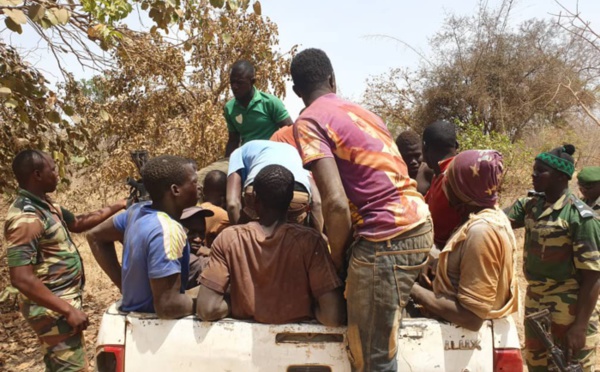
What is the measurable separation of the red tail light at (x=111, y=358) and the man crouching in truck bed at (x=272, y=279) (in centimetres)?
37

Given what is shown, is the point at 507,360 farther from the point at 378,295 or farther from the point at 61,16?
the point at 61,16

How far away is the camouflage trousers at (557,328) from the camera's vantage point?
323cm

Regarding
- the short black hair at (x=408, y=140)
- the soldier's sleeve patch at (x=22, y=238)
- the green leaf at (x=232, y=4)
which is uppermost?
the green leaf at (x=232, y=4)

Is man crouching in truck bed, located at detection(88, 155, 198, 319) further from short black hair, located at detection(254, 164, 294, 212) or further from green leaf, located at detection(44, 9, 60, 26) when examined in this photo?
green leaf, located at detection(44, 9, 60, 26)

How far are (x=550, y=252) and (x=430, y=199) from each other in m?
0.97

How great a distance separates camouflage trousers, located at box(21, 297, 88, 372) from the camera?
3074 millimetres

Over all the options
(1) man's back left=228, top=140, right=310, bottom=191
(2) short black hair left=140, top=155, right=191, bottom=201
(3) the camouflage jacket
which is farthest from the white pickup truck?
(3) the camouflage jacket

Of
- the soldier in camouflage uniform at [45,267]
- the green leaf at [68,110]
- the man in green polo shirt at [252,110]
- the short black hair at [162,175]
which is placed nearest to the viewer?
the short black hair at [162,175]

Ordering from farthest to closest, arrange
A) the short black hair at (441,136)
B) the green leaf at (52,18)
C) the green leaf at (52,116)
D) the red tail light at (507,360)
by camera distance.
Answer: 1. the green leaf at (52,116)
2. the short black hair at (441,136)
3. the green leaf at (52,18)
4. the red tail light at (507,360)

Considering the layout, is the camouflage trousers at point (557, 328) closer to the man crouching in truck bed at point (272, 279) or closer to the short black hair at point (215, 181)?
the man crouching in truck bed at point (272, 279)

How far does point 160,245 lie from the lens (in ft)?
7.27

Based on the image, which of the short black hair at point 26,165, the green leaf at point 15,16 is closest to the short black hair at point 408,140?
the short black hair at point 26,165

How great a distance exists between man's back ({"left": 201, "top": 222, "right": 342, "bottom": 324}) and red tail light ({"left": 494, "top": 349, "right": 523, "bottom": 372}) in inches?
28.6

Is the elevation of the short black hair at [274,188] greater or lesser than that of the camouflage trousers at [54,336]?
greater
